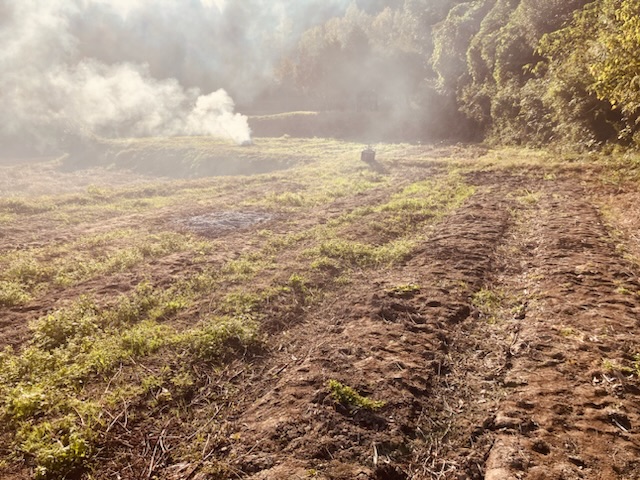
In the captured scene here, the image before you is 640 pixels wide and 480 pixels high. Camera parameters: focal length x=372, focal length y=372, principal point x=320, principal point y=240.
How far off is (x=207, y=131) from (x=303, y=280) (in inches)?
1443

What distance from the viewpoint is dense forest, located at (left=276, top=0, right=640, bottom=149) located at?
10.4m

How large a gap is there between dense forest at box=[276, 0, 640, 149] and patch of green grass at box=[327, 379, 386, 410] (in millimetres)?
7713

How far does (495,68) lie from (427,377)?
20760 mm

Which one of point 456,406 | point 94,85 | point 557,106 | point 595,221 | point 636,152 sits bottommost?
point 456,406

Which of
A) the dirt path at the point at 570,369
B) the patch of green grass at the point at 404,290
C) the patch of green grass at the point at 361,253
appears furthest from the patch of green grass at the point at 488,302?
the patch of green grass at the point at 361,253

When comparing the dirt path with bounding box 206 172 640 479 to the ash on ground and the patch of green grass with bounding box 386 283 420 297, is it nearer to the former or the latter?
the patch of green grass with bounding box 386 283 420 297

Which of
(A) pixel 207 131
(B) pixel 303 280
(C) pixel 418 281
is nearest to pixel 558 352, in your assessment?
(C) pixel 418 281

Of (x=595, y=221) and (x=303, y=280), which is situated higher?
(x=595, y=221)

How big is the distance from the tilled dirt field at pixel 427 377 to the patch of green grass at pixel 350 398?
0.21 ft

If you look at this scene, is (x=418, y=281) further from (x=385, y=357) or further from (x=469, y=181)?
(x=469, y=181)

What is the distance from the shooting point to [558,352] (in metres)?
4.36

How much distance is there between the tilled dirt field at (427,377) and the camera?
10.7 feet

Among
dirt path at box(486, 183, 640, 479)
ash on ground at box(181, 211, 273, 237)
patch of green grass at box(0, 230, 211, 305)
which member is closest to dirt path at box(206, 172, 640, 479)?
dirt path at box(486, 183, 640, 479)

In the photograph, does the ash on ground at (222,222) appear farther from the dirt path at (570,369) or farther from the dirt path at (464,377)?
the dirt path at (570,369)
